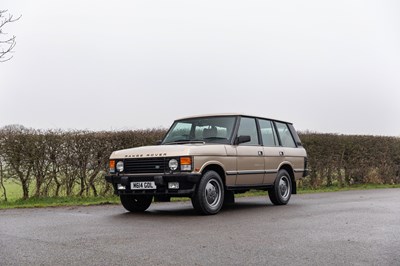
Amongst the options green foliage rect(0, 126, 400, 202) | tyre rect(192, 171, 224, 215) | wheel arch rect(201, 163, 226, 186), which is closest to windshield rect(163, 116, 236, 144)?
wheel arch rect(201, 163, 226, 186)

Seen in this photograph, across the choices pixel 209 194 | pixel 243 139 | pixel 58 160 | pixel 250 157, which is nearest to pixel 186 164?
pixel 209 194

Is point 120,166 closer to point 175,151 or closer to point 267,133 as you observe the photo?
point 175,151

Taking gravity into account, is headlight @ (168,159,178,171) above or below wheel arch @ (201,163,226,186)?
above

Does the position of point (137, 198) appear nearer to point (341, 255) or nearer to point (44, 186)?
point (44, 186)

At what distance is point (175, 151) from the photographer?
30.3 ft

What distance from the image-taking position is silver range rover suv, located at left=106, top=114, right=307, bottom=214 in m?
9.20

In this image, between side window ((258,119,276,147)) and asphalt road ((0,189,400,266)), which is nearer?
asphalt road ((0,189,400,266))

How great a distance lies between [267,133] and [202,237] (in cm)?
528

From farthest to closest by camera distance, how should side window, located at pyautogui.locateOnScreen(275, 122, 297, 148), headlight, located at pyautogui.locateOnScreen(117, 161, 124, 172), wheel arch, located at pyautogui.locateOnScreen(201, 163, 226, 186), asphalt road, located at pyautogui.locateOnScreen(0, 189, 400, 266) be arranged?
side window, located at pyautogui.locateOnScreen(275, 122, 297, 148)
headlight, located at pyautogui.locateOnScreen(117, 161, 124, 172)
wheel arch, located at pyautogui.locateOnScreen(201, 163, 226, 186)
asphalt road, located at pyautogui.locateOnScreen(0, 189, 400, 266)

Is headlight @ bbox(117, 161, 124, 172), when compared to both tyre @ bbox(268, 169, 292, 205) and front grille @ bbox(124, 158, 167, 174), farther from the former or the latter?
tyre @ bbox(268, 169, 292, 205)

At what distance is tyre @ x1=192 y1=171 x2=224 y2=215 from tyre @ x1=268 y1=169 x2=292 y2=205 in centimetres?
219

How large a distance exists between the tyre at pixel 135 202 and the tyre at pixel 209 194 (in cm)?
160

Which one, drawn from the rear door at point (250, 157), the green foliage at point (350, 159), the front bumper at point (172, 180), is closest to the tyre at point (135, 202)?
the front bumper at point (172, 180)

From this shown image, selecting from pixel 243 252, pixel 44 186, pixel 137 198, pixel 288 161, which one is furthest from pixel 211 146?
pixel 44 186
